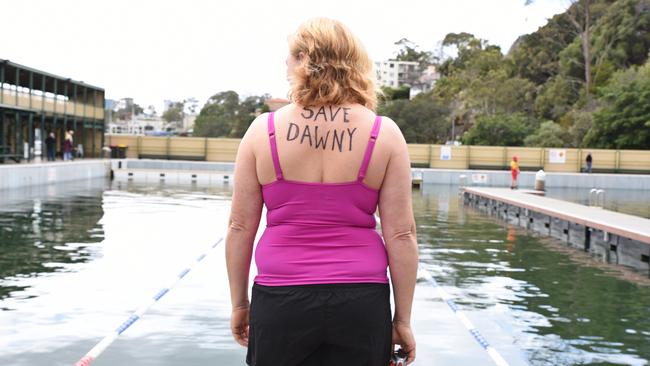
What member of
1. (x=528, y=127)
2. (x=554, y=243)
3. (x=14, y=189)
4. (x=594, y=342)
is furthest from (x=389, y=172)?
(x=528, y=127)

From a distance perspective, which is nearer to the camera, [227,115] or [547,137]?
[547,137]

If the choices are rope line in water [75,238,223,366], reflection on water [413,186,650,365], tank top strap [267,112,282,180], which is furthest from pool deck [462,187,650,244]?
tank top strap [267,112,282,180]

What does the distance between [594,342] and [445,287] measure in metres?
2.77

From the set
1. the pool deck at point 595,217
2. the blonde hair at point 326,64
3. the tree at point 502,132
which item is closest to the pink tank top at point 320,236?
the blonde hair at point 326,64

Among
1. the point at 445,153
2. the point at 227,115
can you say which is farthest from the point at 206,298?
the point at 227,115

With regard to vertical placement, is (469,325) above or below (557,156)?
below

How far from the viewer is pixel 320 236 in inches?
98.8

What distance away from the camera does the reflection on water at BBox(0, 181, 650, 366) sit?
6395mm

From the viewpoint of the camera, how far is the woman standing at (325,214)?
97.4 inches

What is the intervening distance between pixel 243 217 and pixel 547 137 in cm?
6055

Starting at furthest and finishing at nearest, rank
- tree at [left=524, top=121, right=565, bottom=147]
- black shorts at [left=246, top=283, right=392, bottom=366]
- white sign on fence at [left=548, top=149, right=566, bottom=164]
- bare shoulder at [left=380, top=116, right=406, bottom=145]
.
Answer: tree at [left=524, top=121, right=565, bottom=147], white sign on fence at [left=548, top=149, right=566, bottom=164], bare shoulder at [left=380, top=116, right=406, bottom=145], black shorts at [left=246, top=283, right=392, bottom=366]

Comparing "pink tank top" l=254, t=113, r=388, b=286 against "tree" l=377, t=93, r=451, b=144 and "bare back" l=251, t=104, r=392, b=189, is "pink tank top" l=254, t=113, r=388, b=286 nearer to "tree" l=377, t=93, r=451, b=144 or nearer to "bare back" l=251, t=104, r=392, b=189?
"bare back" l=251, t=104, r=392, b=189

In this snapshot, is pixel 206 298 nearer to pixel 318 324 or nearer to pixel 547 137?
pixel 318 324

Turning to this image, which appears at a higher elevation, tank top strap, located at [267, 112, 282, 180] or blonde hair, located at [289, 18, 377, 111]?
blonde hair, located at [289, 18, 377, 111]
